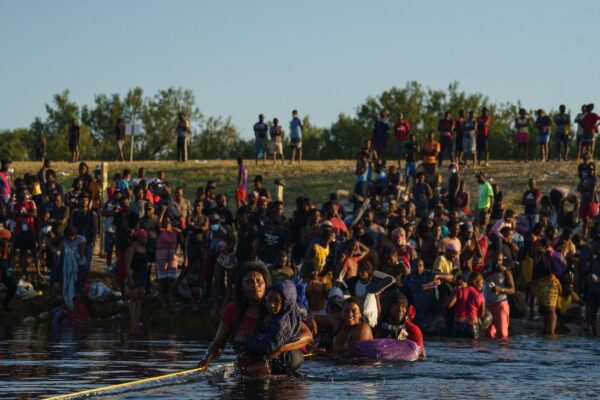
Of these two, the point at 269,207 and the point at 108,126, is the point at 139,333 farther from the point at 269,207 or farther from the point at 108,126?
the point at 108,126

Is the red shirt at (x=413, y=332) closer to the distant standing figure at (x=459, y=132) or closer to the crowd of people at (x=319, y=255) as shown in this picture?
the crowd of people at (x=319, y=255)

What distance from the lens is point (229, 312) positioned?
1273cm

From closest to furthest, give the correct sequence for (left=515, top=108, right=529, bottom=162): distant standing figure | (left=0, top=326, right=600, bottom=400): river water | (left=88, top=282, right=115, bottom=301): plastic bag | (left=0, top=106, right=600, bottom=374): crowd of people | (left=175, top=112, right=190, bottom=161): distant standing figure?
(left=0, top=326, right=600, bottom=400): river water → (left=0, top=106, right=600, bottom=374): crowd of people → (left=88, top=282, right=115, bottom=301): plastic bag → (left=515, top=108, right=529, bottom=162): distant standing figure → (left=175, top=112, right=190, bottom=161): distant standing figure

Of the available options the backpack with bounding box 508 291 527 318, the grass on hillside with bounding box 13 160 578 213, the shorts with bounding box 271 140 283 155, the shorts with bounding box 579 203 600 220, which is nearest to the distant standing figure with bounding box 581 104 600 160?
the grass on hillside with bounding box 13 160 578 213

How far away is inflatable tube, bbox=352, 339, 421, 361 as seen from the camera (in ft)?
53.8

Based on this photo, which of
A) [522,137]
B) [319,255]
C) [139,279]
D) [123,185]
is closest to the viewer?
[319,255]

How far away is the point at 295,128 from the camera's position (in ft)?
143

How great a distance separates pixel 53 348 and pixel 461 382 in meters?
6.34

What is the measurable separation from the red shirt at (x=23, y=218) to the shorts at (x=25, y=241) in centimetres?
8

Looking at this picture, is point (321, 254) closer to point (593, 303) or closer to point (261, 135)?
point (593, 303)

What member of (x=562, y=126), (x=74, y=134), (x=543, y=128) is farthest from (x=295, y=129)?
(x=74, y=134)

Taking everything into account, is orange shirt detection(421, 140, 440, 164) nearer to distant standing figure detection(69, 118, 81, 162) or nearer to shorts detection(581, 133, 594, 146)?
shorts detection(581, 133, 594, 146)

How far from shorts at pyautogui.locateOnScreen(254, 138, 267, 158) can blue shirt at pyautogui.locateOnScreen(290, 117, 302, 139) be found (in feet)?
3.53

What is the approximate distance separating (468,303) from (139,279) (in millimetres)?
5481
